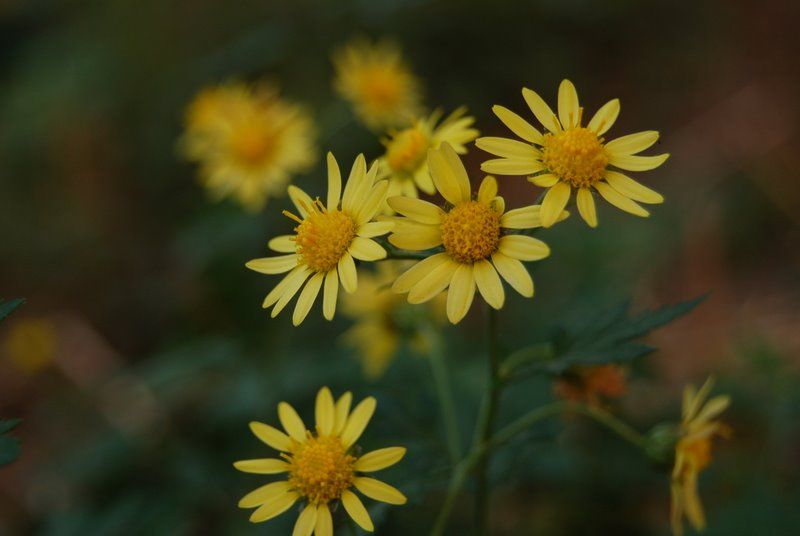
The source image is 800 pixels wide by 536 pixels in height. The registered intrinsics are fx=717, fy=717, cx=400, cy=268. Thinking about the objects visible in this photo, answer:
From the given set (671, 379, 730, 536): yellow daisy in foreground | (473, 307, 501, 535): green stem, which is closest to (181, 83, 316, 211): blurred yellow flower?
(473, 307, 501, 535): green stem

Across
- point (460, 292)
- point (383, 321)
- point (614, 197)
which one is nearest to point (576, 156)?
point (614, 197)

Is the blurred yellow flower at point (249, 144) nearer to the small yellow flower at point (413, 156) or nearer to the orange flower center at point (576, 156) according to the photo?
the small yellow flower at point (413, 156)

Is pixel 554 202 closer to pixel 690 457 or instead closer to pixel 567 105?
pixel 567 105

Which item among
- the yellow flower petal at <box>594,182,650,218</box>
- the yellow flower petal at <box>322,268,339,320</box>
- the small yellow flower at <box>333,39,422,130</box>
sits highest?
the small yellow flower at <box>333,39,422,130</box>

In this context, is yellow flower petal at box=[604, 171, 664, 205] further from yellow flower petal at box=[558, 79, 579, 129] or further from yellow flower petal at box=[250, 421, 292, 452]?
yellow flower petal at box=[250, 421, 292, 452]

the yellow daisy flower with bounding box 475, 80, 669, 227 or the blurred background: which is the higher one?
the blurred background

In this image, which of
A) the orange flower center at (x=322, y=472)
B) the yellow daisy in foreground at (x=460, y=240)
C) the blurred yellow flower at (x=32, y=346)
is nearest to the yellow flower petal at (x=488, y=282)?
the yellow daisy in foreground at (x=460, y=240)
